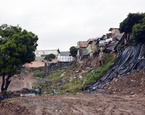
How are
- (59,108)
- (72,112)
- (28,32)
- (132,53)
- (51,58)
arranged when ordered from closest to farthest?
1. (72,112)
2. (59,108)
3. (28,32)
4. (132,53)
5. (51,58)

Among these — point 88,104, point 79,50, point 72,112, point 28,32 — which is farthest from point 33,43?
point 79,50

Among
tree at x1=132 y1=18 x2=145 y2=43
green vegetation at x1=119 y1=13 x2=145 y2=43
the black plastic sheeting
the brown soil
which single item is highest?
green vegetation at x1=119 y1=13 x2=145 y2=43

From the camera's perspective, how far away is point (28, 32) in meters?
25.3

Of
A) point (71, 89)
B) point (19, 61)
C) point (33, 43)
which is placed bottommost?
point (71, 89)

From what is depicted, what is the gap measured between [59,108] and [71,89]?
42.4ft

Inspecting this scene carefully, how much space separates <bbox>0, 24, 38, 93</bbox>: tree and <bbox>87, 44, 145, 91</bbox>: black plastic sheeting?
270 inches

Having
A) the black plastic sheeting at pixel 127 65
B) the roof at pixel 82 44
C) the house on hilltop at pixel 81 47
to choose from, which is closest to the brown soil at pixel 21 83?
the house on hilltop at pixel 81 47

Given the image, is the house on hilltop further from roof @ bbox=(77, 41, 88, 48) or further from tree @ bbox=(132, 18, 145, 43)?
tree @ bbox=(132, 18, 145, 43)

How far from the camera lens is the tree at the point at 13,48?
23305 millimetres

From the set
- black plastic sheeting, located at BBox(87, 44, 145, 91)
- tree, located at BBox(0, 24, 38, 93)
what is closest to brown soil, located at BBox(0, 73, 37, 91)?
tree, located at BBox(0, 24, 38, 93)

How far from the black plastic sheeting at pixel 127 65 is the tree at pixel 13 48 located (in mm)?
6850

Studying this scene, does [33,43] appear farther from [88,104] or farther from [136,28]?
[88,104]

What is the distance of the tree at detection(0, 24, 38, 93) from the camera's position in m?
23.3

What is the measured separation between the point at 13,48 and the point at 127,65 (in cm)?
A: 1070
